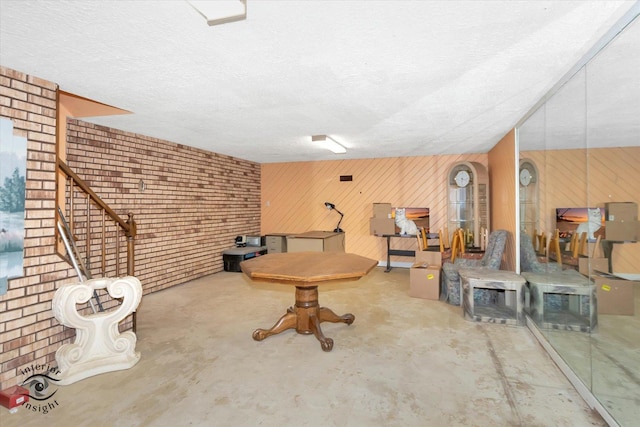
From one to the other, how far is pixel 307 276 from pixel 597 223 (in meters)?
2.09

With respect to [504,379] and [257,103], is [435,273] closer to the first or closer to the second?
[504,379]

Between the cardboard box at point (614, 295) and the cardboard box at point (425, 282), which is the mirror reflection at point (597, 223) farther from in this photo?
the cardboard box at point (425, 282)

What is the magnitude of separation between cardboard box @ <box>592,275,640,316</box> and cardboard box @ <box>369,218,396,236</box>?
4177 millimetres

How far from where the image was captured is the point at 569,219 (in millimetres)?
2586

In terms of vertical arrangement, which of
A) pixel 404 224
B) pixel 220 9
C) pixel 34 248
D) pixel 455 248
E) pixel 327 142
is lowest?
pixel 455 248

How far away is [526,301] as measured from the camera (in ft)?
11.8

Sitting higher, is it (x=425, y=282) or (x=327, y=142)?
(x=327, y=142)

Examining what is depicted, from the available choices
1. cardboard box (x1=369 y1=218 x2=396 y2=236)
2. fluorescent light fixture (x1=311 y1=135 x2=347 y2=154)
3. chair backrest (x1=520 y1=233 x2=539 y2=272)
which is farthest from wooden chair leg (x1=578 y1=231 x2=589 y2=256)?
cardboard box (x1=369 y1=218 x2=396 y2=236)

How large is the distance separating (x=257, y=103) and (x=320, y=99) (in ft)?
2.19

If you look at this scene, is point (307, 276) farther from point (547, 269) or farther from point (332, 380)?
point (547, 269)

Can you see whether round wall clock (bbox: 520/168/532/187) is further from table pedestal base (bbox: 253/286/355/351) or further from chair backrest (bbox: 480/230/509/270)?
table pedestal base (bbox: 253/286/355/351)

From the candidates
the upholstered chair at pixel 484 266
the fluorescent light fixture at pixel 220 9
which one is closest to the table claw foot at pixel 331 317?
the upholstered chair at pixel 484 266

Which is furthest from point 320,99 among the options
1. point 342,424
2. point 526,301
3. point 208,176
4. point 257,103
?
point 208,176

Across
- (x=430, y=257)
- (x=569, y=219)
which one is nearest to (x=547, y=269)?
(x=569, y=219)
